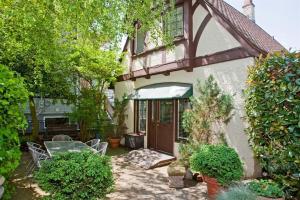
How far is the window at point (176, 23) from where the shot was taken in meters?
11.4

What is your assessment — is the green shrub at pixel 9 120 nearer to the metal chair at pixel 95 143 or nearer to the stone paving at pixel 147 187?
the stone paving at pixel 147 187

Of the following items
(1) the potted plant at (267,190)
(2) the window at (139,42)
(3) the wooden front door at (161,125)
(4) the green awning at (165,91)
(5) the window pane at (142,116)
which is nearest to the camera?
(1) the potted plant at (267,190)

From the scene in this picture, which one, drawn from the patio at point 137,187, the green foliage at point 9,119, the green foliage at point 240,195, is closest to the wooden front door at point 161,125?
the patio at point 137,187

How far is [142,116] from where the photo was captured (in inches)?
592

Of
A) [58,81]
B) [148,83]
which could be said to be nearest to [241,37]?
[148,83]

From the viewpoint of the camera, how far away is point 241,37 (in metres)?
8.73

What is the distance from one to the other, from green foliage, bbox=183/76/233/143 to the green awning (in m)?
1.56

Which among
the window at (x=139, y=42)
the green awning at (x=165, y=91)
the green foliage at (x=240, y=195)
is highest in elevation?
the window at (x=139, y=42)

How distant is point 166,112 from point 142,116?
245 cm

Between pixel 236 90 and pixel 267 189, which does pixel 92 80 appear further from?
pixel 267 189

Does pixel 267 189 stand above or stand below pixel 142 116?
below

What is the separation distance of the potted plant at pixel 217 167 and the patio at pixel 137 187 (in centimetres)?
74

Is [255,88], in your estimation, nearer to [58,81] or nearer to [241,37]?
[241,37]

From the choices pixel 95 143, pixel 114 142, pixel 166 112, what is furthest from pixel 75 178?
pixel 114 142
